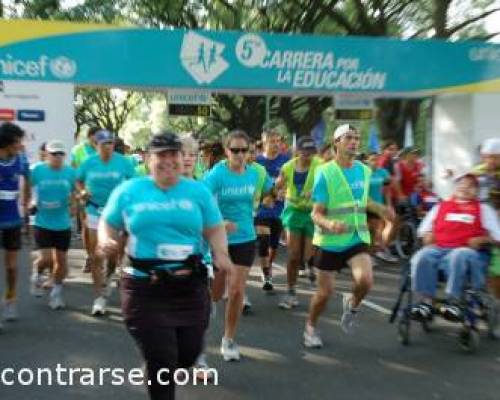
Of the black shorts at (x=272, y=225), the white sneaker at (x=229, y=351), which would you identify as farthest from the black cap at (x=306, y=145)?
the white sneaker at (x=229, y=351)

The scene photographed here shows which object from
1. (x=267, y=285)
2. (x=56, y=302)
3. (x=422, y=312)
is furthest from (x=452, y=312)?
(x=56, y=302)

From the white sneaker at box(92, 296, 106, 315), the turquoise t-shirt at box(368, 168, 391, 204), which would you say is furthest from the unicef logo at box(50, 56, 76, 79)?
the white sneaker at box(92, 296, 106, 315)

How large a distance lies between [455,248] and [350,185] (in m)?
1.35

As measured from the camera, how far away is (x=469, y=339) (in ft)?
21.2

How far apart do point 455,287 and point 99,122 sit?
149 ft

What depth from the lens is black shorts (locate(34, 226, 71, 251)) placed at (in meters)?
8.01

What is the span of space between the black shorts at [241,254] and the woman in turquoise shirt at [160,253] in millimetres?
2085

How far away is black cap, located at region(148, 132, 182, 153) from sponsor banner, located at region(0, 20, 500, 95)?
33.9 ft

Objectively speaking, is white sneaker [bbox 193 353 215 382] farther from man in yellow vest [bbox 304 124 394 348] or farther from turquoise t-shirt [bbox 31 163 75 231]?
turquoise t-shirt [bbox 31 163 75 231]

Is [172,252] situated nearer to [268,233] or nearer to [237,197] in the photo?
[237,197]

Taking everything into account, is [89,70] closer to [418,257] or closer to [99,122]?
[418,257]

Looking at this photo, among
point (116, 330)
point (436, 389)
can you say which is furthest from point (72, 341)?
point (436, 389)

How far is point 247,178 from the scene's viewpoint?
6434 millimetres

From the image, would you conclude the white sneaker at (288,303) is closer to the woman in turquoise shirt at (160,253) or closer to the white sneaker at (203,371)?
the white sneaker at (203,371)
